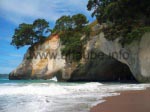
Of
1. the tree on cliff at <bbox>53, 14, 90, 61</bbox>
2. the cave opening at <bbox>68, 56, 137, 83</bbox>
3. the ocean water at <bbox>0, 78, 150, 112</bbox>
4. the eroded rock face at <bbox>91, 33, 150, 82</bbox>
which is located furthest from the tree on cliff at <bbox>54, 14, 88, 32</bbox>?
the ocean water at <bbox>0, 78, 150, 112</bbox>

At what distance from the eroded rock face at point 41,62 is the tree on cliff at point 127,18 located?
1835cm

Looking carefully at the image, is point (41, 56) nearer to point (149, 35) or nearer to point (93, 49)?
point (93, 49)

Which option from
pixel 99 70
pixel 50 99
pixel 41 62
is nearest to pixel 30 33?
pixel 41 62

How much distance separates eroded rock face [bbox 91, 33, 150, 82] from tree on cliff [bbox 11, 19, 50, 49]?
25.0 m

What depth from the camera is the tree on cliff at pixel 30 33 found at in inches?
2018

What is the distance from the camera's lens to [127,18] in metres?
24.9

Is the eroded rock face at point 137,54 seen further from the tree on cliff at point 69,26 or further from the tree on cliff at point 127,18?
the tree on cliff at point 69,26

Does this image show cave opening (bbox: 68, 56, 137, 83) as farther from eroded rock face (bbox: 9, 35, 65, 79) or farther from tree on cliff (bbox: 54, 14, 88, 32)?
tree on cliff (bbox: 54, 14, 88, 32)

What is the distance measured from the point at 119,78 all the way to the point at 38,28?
19.4 meters

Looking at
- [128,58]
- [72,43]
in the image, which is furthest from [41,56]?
[128,58]

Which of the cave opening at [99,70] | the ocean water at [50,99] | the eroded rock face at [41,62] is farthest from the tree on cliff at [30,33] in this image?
the ocean water at [50,99]

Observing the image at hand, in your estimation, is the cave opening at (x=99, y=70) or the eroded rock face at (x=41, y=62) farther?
the eroded rock face at (x=41, y=62)

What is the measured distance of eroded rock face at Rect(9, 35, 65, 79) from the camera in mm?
44969

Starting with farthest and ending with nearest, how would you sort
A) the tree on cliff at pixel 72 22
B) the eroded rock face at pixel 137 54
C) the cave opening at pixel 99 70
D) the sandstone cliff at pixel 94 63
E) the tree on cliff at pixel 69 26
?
the tree on cliff at pixel 72 22
the tree on cliff at pixel 69 26
the cave opening at pixel 99 70
the sandstone cliff at pixel 94 63
the eroded rock face at pixel 137 54
